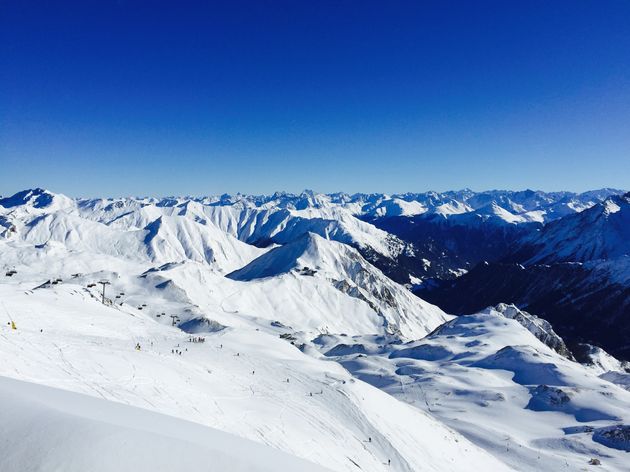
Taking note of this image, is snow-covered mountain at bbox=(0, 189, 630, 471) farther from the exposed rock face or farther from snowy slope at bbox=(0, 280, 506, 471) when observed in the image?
the exposed rock face

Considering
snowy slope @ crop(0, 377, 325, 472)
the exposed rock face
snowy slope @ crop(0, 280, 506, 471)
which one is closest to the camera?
snowy slope @ crop(0, 377, 325, 472)

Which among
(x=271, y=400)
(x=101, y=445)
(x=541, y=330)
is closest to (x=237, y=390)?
(x=271, y=400)

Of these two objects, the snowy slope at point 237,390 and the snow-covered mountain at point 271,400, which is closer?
the snow-covered mountain at point 271,400

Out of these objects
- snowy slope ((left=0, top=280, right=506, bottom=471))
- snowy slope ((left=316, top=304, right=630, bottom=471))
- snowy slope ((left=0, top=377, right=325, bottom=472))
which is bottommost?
snowy slope ((left=316, top=304, right=630, bottom=471))

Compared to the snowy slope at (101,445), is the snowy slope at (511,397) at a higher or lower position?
lower

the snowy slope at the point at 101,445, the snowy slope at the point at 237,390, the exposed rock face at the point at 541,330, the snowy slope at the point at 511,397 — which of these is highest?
the snowy slope at the point at 101,445

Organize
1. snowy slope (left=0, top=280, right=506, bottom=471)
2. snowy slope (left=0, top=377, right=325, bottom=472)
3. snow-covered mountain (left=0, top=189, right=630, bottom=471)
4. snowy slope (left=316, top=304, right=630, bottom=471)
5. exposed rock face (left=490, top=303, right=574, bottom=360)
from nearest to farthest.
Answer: snowy slope (left=0, top=377, right=325, bottom=472), snow-covered mountain (left=0, top=189, right=630, bottom=471), snowy slope (left=0, top=280, right=506, bottom=471), snowy slope (left=316, top=304, right=630, bottom=471), exposed rock face (left=490, top=303, right=574, bottom=360)

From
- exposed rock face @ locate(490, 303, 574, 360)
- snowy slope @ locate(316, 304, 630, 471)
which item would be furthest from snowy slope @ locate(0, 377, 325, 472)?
exposed rock face @ locate(490, 303, 574, 360)

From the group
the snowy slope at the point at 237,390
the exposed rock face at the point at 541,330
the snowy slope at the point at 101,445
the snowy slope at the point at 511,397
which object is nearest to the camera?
the snowy slope at the point at 101,445

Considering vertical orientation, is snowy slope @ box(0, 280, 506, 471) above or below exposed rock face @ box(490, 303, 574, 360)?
above

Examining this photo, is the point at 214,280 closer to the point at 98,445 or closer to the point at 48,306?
the point at 48,306

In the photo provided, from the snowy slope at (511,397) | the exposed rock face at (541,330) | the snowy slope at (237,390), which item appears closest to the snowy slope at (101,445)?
the snowy slope at (237,390)

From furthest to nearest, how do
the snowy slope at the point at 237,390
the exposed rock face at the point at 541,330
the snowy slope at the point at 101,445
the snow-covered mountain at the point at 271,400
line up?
1. the exposed rock face at the point at 541,330
2. the snowy slope at the point at 237,390
3. the snow-covered mountain at the point at 271,400
4. the snowy slope at the point at 101,445

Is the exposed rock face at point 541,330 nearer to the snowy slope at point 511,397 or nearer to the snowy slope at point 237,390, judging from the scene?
the snowy slope at point 511,397
